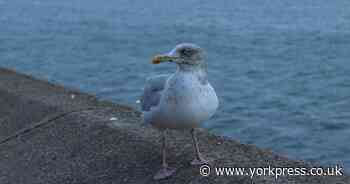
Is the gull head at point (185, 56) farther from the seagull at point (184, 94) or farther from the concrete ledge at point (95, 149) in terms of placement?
the concrete ledge at point (95, 149)

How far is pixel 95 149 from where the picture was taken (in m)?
6.85

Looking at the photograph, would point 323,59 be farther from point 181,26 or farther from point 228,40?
point 181,26

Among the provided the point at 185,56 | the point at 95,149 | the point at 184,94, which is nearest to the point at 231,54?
the point at 95,149

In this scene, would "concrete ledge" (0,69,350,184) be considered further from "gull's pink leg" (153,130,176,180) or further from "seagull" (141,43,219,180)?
"seagull" (141,43,219,180)

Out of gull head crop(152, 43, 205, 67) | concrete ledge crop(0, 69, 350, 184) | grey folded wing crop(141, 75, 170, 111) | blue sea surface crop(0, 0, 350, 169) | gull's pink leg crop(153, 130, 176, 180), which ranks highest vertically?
gull head crop(152, 43, 205, 67)

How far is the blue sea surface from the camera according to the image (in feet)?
37.5

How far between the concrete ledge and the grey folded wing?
0.75 metres

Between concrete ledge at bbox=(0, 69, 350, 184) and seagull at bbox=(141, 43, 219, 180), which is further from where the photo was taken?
concrete ledge at bbox=(0, 69, 350, 184)

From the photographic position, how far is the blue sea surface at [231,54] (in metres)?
11.4

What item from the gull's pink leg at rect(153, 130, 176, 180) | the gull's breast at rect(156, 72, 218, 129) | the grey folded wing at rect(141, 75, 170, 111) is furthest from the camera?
the gull's pink leg at rect(153, 130, 176, 180)

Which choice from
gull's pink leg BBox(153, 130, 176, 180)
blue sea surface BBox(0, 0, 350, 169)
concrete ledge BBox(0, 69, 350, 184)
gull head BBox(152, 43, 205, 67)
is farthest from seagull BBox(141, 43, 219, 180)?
blue sea surface BBox(0, 0, 350, 169)

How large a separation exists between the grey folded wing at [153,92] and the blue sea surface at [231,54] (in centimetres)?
471

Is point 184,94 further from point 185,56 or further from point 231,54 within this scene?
point 231,54

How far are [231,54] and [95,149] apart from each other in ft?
34.2
